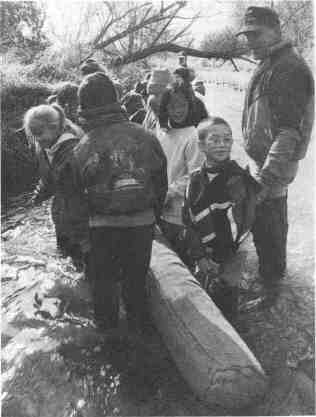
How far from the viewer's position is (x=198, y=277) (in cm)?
403

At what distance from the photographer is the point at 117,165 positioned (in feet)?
8.89

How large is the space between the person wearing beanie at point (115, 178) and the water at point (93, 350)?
0.79 metres

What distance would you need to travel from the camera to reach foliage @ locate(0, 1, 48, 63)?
14656 mm

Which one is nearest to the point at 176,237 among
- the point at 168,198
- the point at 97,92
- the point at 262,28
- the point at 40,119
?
the point at 168,198

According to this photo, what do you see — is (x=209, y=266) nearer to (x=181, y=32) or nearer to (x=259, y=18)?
(x=259, y=18)

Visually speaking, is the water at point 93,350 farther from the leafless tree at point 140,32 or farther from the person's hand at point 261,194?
the leafless tree at point 140,32

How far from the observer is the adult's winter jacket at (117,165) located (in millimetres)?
2709

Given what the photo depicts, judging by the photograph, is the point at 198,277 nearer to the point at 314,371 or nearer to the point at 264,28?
the point at 314,371

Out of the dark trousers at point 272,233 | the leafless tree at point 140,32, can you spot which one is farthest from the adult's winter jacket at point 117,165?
the leafless tree at point 140,32

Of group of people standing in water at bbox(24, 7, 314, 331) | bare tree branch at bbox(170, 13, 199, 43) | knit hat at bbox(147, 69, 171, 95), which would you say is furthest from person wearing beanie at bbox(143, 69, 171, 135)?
bare tree branch at bbox(170, 13, 199, 43)

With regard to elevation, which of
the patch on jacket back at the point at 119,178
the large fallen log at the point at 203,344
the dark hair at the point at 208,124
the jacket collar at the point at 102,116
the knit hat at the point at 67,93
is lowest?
the large fallen log at the point at 203,344

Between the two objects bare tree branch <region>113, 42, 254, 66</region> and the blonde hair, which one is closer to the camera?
the blonde hair

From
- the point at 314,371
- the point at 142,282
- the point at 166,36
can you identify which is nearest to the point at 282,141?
the point at 142,282

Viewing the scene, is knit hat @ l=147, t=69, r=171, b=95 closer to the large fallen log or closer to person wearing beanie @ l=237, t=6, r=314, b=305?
person wearing beanie @ l=237, t=6, r=314, b=305
